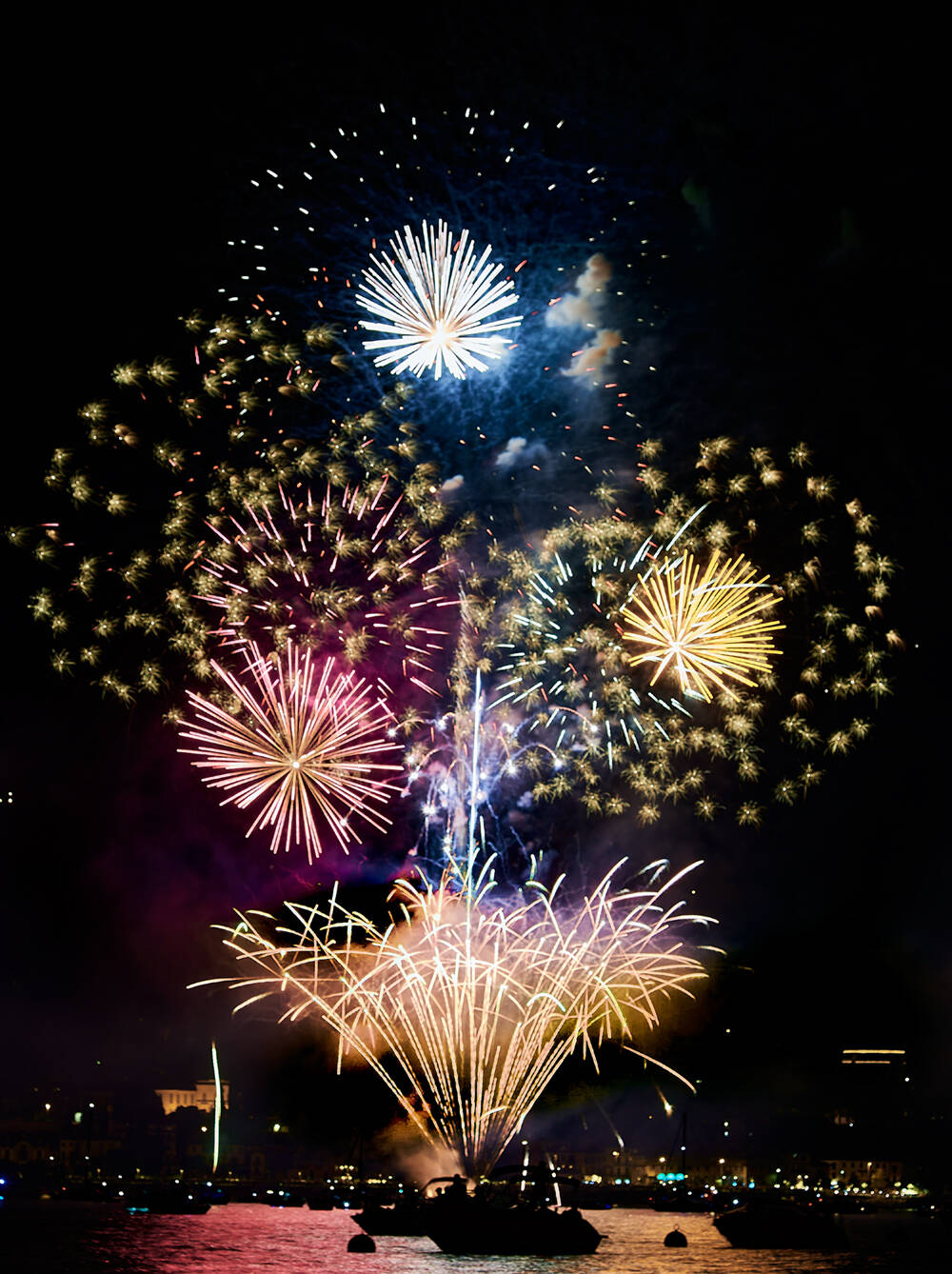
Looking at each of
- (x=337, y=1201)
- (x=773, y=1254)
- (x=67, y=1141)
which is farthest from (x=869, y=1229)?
(x=67, y=1141)

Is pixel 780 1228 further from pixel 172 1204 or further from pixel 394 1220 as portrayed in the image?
pixel 172 1204

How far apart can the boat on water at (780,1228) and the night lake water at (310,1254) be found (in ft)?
3.52

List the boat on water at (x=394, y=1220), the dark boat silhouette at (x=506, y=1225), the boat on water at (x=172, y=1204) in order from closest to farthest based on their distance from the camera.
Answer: the dark boat silhouette at (x=506, y=1225)
the boat on water at (x=394, y=1220)
the boat on water at (x=172, y=1204)

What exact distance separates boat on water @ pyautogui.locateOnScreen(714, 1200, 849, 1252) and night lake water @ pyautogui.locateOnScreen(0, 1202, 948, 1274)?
3.52ft

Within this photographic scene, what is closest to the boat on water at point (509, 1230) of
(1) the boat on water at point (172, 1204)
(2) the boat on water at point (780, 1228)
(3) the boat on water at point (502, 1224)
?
(3) the boat on water at point (502, 1224)

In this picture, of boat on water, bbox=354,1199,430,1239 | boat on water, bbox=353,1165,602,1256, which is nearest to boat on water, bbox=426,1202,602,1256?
boat on water, bbox=353,1165,602,1256

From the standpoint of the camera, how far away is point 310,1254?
232ft

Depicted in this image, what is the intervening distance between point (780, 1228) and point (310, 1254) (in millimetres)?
34590

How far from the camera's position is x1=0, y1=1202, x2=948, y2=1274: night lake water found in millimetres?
58094

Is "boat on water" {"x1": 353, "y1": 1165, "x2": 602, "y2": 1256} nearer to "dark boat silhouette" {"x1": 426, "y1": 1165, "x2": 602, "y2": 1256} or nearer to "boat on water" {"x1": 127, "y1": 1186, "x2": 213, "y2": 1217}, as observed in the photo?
"dark boat silhouette" {"x1": 426, "y1": 1165, "x2": 602, "y2": 1256}

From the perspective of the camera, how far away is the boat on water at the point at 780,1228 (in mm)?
83000

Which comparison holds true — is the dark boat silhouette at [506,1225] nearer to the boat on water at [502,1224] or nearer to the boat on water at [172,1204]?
the boat on water at [502,1224]

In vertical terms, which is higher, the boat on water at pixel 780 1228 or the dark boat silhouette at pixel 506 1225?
the dark boat silhouette at pixel 506 1225

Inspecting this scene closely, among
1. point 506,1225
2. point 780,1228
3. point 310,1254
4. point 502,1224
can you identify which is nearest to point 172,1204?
point 310,1254
